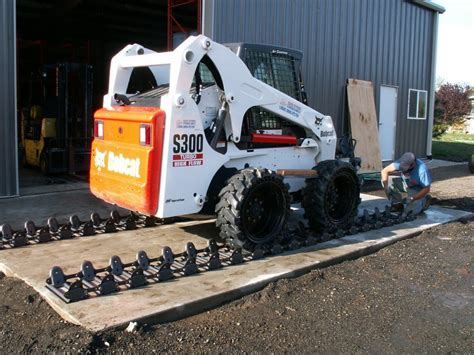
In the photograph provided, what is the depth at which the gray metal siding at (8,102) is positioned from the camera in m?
8.23

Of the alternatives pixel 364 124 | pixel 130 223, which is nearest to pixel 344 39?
pixel 364 124

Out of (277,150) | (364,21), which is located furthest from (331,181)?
(364,21)

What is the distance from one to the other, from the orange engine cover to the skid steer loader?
0.01m

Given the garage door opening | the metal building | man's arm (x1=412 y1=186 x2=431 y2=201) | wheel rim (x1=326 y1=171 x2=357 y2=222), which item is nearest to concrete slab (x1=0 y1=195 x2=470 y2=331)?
wheel rim (x1=326 y1=171 x2=357 y2=222)

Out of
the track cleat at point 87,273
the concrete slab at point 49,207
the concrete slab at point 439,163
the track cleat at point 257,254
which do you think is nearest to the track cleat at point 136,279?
the track cleat at point 87,273

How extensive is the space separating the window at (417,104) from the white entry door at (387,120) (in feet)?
3.27

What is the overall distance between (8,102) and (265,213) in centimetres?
493

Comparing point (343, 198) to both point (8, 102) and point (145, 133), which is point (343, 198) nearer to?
point (145, 133)

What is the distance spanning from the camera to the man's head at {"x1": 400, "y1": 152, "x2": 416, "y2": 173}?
8.17 metres

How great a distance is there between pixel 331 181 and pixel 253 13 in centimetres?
581

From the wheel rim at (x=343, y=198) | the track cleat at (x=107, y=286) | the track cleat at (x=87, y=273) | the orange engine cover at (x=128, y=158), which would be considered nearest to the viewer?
the track cleat at (x=107, y=286)

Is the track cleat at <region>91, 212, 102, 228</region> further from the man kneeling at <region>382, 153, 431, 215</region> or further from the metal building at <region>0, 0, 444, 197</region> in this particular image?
the man kneeling at <region>382, 153, 431, 215</region>

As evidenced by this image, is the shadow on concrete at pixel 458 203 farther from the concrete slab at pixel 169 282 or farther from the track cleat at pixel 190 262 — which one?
the track cleat at pixel 190 262

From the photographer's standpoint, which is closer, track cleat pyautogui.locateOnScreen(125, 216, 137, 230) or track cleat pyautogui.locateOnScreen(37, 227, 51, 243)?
track cleat pyautogui.locateOnScreen(37, 227, 51, 243)
